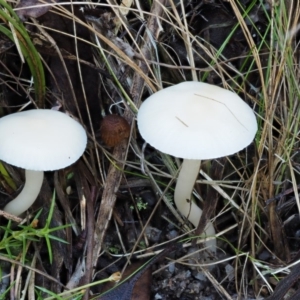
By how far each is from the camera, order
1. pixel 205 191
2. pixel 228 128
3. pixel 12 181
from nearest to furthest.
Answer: pixel 228 128, pixel 12 181, pixel 205 191

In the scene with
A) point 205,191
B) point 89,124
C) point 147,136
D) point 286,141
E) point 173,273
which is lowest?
point 173,273

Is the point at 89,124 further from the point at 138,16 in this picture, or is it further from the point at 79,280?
the point at 79,280

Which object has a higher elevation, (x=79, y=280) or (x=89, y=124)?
(x=89, y=124)

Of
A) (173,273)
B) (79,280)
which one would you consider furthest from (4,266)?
(173,273)

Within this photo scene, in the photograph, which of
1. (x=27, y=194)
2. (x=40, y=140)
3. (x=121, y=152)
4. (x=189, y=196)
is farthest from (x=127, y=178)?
(x=40, y=140)

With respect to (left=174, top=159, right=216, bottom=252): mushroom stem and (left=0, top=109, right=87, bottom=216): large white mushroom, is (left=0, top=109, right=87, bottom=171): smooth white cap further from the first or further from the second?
(left=174, top=159, right=216, bottom=252): mushroom stem

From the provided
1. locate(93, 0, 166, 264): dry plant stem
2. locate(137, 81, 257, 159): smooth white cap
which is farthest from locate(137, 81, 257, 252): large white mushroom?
locate(93, 0, 166, 264): dry plant stem

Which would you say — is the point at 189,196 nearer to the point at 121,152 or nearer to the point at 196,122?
the point at 121,152

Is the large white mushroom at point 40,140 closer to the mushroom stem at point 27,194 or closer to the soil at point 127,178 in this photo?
the mushroom stem at point 27,194

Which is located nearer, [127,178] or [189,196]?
[189,196]
